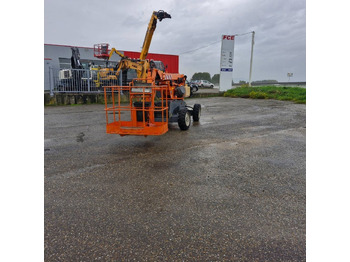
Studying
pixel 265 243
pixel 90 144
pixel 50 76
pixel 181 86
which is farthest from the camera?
pixel 50 76

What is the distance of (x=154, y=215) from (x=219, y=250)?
92 cm

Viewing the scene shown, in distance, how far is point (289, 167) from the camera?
4758mm

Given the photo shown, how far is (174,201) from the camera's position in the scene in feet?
11.0

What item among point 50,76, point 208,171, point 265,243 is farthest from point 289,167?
point 50,76

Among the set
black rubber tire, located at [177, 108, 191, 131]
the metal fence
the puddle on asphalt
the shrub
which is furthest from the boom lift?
the shrub

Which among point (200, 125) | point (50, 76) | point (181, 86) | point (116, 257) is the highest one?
point (50, 76)

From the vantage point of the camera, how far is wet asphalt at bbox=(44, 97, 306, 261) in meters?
2.44

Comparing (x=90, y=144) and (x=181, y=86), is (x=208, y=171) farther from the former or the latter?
(x=181, y=86)

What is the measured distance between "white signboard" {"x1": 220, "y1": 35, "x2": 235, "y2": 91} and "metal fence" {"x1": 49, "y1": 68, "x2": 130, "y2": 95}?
12.6 meters

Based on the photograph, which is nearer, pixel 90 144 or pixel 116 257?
pixel 116 257

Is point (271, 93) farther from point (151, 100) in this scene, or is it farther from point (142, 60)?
point (151, 100)

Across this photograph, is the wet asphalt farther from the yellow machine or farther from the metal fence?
the metal fence

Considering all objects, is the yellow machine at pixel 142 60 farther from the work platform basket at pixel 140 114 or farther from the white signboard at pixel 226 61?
the white signboard at pixel 226 61

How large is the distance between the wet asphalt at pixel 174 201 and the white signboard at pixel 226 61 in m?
20.7
